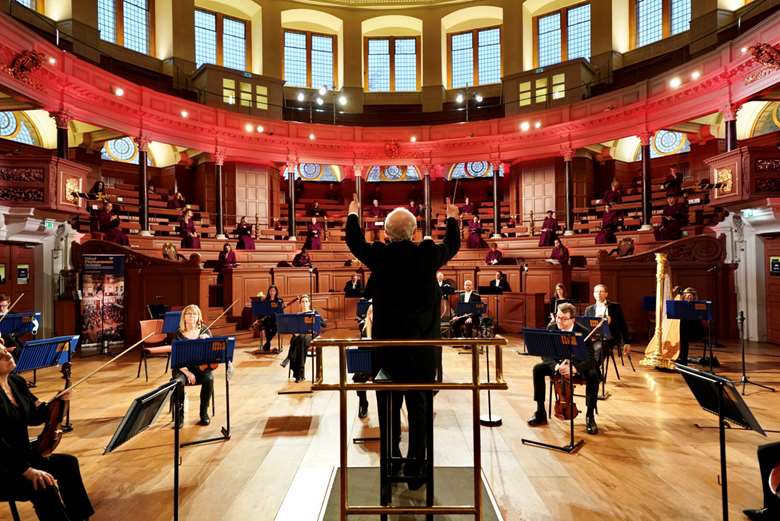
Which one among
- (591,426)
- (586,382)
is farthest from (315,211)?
(591,426)

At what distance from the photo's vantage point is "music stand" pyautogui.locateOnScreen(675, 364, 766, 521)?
2299 millimetres

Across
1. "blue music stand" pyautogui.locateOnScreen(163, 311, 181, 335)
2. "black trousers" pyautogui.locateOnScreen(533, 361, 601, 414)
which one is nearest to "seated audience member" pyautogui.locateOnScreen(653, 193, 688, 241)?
"black trousers" pyautogui.locateOnScreen(533, 361, 601, 414)

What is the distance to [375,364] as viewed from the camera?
2629 mm

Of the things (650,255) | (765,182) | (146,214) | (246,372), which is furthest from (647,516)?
(146,214)

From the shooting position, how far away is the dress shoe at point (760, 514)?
248 cm

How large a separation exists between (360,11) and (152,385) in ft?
55.3

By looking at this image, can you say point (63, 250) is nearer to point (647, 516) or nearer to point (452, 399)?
point (452, 399)

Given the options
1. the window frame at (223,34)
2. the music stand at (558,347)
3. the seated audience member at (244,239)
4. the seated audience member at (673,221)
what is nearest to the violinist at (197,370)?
the music stand at (558,347)

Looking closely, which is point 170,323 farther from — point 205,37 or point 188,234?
point 205,37

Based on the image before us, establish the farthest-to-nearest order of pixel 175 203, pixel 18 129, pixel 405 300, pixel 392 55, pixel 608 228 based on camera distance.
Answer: pixel 392 55 < pixel 175 203 < pixel 18 129 < pixel 608 228 < pixel 405 300

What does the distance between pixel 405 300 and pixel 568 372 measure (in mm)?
2378

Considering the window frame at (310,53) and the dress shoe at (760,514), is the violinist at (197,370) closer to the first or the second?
the dress shoe at (760,514)

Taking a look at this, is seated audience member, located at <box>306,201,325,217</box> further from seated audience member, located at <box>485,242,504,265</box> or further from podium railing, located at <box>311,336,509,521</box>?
podium railing, located at <box>311,336,509,521</box>

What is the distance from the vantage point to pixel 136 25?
15352 millimetres
